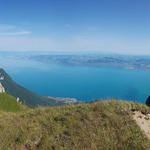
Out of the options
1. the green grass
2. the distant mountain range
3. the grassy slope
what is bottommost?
the distant mountain range

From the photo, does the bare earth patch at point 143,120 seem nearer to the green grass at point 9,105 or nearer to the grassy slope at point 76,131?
the grassy slope at point 76,131

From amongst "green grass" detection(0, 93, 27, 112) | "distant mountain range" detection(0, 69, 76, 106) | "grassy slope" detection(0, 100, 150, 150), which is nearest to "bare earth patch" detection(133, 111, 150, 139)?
"grassy slope" detection(0, 100, 150, 150)

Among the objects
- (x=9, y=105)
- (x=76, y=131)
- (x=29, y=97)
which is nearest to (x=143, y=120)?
(x=76, y=131)

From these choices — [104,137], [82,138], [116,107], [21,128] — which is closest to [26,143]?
[21,128]

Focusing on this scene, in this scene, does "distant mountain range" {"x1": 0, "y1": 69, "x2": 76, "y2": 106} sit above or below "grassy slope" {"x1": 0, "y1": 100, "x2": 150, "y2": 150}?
below

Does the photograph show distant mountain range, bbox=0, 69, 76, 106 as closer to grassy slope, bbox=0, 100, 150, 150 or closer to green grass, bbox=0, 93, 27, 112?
green grass, bbox=0, 93, 27, 112

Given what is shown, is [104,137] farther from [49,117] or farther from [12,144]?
[12,144]

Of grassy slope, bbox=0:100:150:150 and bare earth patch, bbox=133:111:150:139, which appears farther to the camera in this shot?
bare earth patch, bbox=133:111:150:139

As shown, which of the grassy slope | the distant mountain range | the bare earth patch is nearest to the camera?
the grassy slope
